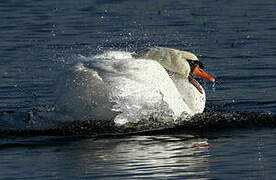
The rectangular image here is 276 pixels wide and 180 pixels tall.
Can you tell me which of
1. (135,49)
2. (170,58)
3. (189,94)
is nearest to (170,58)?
(170,58)

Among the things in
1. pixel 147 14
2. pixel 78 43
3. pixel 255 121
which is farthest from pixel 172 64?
pixel 147 14

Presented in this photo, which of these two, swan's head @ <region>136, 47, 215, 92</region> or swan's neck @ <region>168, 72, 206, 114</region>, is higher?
swan's head @ <region>136, 47, 215, 92</region>

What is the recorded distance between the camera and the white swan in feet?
36.6

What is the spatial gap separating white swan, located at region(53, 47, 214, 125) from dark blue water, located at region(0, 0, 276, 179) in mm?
293

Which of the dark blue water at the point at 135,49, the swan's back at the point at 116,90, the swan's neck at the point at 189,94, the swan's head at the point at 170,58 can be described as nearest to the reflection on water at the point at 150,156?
the dark blue water at the point at 135,49

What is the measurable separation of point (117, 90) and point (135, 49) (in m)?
6.36

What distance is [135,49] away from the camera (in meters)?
17.5

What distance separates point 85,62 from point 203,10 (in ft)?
34.9

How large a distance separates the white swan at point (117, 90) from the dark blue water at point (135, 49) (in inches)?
11.5

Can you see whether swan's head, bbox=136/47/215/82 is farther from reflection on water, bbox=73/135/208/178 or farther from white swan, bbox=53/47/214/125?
reflection on water, bbox=73/135/208/178

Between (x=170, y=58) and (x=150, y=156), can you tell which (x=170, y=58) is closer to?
(x=170, y=58)

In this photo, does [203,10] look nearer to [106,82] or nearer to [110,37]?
[110,37]

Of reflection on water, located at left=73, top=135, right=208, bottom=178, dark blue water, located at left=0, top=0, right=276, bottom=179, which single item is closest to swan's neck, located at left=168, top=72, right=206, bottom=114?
dark blue water, located at left=0, top=0, right=276, bottom=179

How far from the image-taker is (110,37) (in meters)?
18.6
